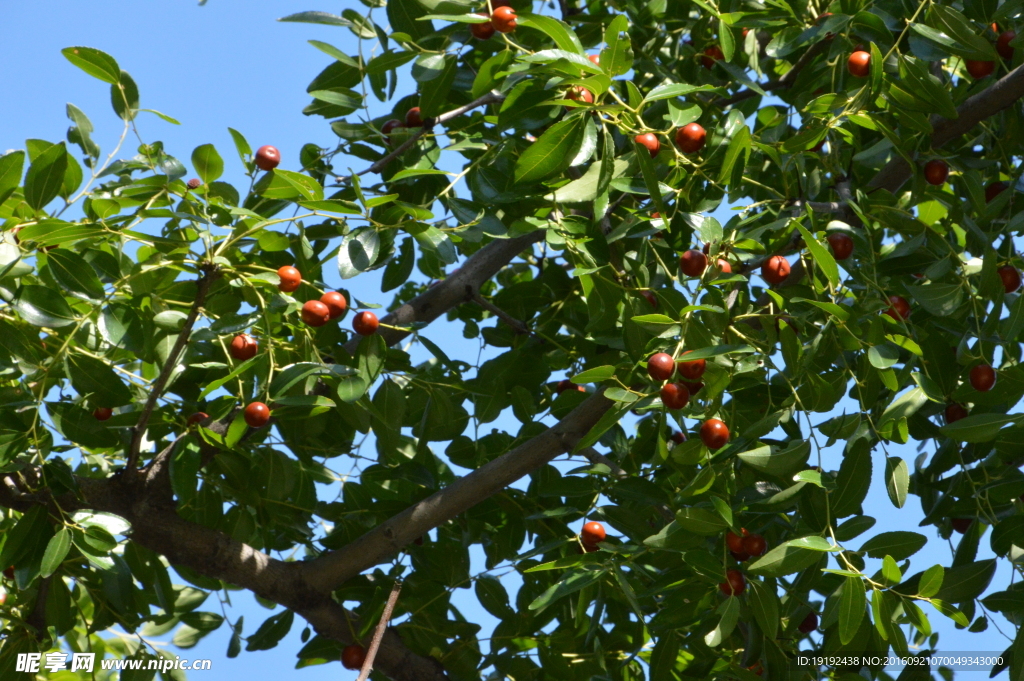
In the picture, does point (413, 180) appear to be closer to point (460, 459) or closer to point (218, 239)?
point (218, 239)

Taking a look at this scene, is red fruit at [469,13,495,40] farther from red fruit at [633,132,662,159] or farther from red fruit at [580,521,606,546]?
red fruit at [580,521,606,546]

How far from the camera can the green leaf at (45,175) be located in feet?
4.97

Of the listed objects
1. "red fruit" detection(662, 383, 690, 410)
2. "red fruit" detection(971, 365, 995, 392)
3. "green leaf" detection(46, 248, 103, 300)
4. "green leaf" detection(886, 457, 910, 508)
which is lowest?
"green leaf" detection(886, 457, 910, 508)

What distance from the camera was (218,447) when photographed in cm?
172

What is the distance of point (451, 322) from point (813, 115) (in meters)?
1.24

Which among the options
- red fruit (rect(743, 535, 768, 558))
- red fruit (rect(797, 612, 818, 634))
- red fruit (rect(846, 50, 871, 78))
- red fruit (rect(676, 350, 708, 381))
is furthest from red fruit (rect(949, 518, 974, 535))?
red fruit (rect(846, 50, 871, 78))

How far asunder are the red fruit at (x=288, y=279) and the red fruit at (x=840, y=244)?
93 cm

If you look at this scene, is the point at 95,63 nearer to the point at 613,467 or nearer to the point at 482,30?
the point at 482,30

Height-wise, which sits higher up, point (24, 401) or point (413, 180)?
point (413, 180)

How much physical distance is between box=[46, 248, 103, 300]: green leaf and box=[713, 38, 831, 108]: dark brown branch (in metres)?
1.37

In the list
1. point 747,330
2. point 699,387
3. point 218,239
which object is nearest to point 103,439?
point 218,239

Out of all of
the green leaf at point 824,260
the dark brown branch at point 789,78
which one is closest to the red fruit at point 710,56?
the dark brown branch at point 789,78

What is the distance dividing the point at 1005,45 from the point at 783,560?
1197mm

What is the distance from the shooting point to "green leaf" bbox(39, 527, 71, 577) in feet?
4.88
